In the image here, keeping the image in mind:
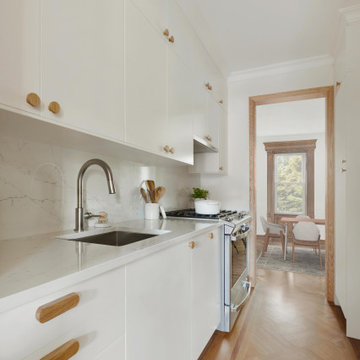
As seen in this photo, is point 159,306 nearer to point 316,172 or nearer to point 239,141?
point 239,141

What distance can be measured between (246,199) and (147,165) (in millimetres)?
1530

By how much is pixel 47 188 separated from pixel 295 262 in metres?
4.18

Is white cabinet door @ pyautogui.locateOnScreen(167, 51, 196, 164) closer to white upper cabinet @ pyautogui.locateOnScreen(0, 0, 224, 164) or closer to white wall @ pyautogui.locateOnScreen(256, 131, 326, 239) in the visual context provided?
white upper cabinet @ pyautogui.locateOnScreen(0, 0, 224, 164)

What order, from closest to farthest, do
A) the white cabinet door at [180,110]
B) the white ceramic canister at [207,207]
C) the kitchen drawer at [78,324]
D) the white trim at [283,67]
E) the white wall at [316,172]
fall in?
the kitchen drawer at [78,324] → the white cabinet door at [180,110] → the white ceramic canister at [207,207] → the white trim at [283,67] → the white wall at [316,172]

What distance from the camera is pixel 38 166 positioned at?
1.24 meters

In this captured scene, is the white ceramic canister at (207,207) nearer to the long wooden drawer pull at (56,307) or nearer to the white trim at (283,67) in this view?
the long wooden drawer pull at (56,307)

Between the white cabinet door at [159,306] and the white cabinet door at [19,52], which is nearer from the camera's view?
the white cabinet door at [19,52]

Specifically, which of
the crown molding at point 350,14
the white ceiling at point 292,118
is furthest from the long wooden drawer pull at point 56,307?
A: the white ceiling at point 292,118

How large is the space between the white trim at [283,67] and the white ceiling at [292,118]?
131 centimetres

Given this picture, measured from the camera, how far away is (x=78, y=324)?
0.71 metres

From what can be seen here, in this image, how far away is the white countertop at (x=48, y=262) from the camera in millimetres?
572

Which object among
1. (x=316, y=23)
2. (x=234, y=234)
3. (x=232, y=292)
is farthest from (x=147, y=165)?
(x=316, y=23)

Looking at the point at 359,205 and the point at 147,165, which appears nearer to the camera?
the point at 359,205

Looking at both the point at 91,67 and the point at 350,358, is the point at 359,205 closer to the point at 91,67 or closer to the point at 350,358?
the point at 350,358
